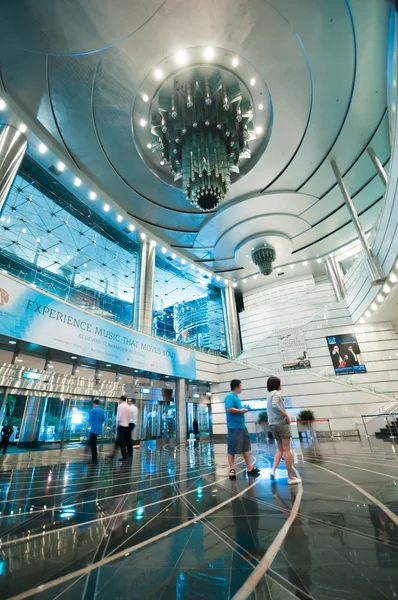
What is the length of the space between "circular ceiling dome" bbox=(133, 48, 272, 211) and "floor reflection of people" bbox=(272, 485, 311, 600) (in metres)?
11.7

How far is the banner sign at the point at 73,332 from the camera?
8.09 metres

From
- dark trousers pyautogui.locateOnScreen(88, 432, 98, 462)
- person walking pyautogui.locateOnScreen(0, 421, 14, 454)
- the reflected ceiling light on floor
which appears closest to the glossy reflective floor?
dark trousers pyautogui.locateOnScreen(88, 432, 98, 462)

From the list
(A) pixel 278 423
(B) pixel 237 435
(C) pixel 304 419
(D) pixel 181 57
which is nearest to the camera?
(A) pixel 278 423

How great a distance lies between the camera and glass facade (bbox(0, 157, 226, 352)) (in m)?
13.8

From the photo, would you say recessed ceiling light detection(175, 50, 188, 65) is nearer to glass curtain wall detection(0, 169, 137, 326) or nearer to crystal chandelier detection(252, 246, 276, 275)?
glass curtain wall detection(0, 169, 137, 326)

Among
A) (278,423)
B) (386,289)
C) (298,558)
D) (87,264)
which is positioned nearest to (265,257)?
(386,289)

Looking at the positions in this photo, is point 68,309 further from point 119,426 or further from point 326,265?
point 326,265

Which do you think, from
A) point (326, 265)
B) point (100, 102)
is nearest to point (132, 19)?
point (100, 102)

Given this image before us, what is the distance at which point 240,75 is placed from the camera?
9.75 m

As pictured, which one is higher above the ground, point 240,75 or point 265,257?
point 240,75

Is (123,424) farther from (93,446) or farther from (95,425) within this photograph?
(93,446)

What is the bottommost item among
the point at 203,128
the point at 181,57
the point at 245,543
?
the point at 245,543

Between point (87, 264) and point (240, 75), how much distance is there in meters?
13.7

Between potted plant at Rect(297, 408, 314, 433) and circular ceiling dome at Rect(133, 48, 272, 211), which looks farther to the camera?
potted plant at Rect(297, 408, 314, 433)
